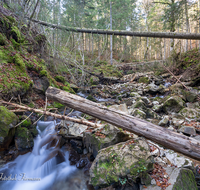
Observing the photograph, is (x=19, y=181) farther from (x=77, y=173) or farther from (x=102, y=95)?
(x=102, y=95)

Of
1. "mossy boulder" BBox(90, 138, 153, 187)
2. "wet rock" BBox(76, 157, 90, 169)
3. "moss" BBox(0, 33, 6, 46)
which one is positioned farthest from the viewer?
"moss" BBox(0, 33, 6, 46)

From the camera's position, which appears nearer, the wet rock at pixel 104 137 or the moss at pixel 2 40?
the wet rock at pixel 104 137

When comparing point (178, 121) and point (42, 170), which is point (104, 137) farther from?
point (178, 121)

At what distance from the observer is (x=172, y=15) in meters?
13.7

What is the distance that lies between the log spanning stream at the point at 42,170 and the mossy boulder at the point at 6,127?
2.13ft

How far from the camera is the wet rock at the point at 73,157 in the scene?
4.23 meters

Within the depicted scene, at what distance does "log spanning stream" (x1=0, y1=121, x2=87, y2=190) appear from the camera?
12.0 ft

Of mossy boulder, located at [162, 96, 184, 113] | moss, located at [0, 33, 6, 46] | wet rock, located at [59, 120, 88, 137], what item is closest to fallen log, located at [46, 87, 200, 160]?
wet rock, located at [59, 120, 88, 137]

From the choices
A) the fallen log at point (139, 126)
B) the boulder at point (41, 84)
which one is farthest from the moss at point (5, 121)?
the boulder at point (41, 84)

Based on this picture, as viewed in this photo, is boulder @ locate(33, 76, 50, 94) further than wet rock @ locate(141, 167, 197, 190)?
Yes

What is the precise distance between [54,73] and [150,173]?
999 cm

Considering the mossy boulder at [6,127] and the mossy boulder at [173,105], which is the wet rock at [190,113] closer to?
the mossy boulder at [173,105]

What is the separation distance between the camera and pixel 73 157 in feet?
14.2

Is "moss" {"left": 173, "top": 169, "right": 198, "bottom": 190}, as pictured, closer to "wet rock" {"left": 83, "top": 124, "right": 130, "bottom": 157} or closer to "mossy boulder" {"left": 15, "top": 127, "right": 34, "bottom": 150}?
"wet rock" {"left": 83, "top": 124, "right": 130, "bottom": 157}
